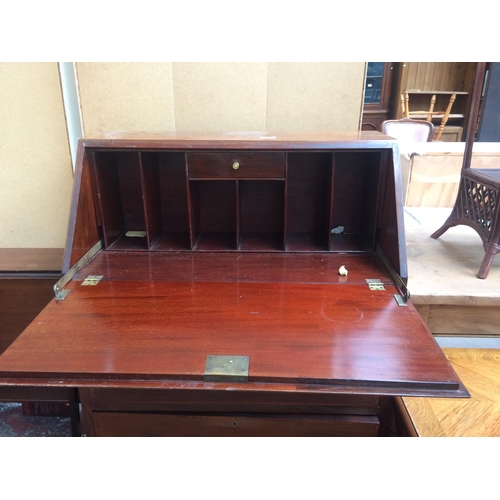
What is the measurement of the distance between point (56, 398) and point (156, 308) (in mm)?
804

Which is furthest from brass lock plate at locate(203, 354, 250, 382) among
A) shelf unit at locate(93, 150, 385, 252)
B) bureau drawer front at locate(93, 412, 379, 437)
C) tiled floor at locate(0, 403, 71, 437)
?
tiled floor at locate(0, 403, 71, 437)

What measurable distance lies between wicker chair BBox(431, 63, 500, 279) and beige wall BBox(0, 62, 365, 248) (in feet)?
1.57

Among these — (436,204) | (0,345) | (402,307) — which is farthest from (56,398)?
(436,204)

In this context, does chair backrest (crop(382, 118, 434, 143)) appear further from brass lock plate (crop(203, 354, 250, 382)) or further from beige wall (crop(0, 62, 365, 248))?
brass lock plate (crop(203, 354, 250, 382))

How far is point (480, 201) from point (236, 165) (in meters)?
0.99

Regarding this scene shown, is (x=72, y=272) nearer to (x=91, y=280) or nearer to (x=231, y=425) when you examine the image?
(x=91, y=280)

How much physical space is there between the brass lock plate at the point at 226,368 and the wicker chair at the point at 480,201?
3.74 ft

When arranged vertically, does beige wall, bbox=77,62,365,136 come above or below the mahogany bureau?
above

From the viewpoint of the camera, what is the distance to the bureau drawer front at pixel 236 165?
132 cm

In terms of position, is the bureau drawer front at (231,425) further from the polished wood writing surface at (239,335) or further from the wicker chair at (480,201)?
the wicker chair at (480,201)

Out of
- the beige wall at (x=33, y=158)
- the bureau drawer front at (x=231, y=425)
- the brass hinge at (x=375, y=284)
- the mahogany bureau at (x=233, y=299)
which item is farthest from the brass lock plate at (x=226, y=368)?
the beige wall at (x=33, y=158)

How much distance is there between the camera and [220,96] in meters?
1.73

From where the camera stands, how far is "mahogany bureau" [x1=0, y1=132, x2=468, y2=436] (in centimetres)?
87

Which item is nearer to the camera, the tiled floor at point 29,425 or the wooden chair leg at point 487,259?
the wooden chair leg at point 487,259
